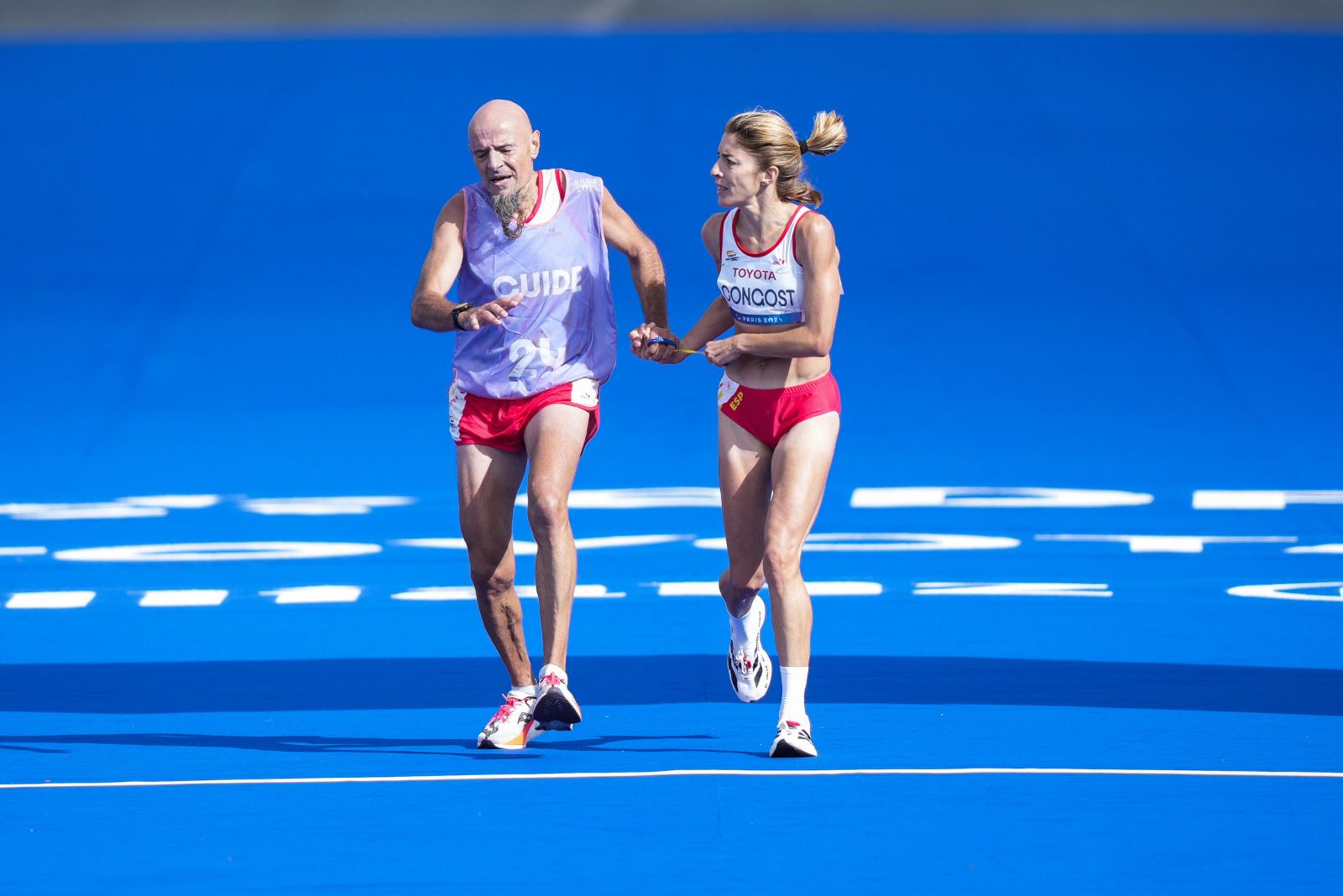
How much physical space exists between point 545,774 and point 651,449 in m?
5.63

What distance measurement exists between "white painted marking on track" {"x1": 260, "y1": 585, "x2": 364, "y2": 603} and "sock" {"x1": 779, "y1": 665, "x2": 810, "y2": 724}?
9.50 ft

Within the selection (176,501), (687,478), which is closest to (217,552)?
(176,501)

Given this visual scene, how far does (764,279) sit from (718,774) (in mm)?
1362

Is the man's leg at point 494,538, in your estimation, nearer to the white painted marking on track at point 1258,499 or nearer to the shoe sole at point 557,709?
the shoe sole at point 557,709

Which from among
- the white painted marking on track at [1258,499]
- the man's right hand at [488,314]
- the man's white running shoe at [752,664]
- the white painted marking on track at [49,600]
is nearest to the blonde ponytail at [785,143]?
the man's right hand at [488,314]

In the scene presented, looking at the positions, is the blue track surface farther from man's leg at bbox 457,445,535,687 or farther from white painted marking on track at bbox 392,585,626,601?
man's leg at bbox 457,445,535,687

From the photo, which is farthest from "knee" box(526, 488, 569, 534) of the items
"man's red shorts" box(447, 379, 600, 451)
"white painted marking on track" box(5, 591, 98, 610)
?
"white painted marking on track" box(5, 591, 98, 610)

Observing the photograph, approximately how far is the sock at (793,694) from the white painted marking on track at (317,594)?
9.50ft

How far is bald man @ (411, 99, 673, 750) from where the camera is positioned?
229 inches

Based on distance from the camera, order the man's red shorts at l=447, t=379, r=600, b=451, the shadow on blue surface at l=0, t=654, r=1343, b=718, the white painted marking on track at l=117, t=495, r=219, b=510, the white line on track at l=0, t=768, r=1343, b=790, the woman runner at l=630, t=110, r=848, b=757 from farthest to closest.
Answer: the white painted marking on track at l=117, t=495, r=219, b=510
the shadow on blue surface at l=0, t=654, r=1343, b=718
the man's red shorts at l=447, t=379, r=600, b=451
the woman runner at l=630, t=110, r=848, b=757
the white line on track at l=0, t=768, r=1343, b=790

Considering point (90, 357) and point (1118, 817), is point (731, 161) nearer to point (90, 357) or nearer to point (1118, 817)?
point (1118, 817)

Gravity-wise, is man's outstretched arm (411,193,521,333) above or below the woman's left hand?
above

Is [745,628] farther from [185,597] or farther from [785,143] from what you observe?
[185,597]

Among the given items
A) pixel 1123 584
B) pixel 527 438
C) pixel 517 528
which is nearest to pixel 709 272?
pixel 517 528
